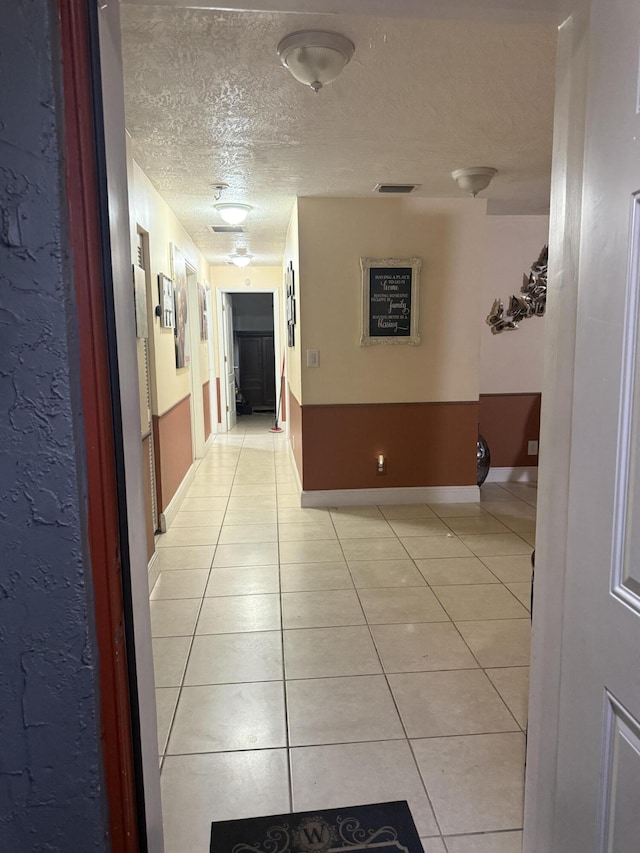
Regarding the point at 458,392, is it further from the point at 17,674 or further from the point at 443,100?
the point at 17,674

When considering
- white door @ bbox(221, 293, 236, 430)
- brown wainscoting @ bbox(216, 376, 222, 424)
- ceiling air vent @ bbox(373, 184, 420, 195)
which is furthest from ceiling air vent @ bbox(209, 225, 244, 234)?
brown wainscoting @ bbox(216, 376, 222, 424)

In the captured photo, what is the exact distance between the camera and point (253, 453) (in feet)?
21.9

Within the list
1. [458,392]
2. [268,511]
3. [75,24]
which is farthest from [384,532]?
[75,24]

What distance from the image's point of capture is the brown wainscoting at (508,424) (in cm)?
511

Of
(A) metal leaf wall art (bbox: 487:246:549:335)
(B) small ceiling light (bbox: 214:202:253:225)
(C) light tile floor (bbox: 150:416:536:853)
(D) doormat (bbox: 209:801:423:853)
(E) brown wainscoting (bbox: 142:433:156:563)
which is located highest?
(B) small ceiling light (bbox: 214:202:253:225)

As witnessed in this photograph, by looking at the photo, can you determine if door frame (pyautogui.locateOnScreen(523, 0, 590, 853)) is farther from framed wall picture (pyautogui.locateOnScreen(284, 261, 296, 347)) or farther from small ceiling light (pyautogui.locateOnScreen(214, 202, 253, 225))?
framed wall picture (pyautogui.locateOnScreen(284, 261, 296, 347))

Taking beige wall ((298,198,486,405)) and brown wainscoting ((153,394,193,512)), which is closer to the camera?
brown wainscoting ((153,394,193,512))

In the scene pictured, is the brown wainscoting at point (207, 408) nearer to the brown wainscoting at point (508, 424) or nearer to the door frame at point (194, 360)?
the door frame at point (194, 360)

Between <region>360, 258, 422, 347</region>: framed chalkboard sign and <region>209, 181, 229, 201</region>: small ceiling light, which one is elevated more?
<region>209, 181, 229, 201</region>: small ceiling light

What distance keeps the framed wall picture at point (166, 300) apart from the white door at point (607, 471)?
3258mm

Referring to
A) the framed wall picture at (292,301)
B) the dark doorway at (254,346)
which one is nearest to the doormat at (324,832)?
the framed wall picture at (292,301)

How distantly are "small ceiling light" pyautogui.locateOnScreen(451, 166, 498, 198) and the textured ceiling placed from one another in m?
0.07

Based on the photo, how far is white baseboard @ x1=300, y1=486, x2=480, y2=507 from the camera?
4469mm

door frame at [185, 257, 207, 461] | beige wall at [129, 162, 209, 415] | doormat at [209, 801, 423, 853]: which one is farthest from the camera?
door frame at [185, 257, 207, 461]
